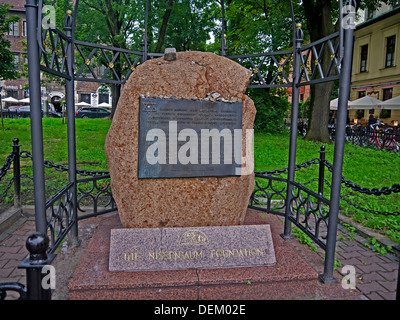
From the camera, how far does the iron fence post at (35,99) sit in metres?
2.80

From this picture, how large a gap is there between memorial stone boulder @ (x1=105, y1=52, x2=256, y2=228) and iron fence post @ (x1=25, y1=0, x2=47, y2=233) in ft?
2.89

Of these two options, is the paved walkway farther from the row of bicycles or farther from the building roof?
the building roof

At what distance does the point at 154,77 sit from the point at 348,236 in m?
3.77

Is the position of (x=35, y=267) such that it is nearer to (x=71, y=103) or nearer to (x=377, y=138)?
(x=71, y=103)

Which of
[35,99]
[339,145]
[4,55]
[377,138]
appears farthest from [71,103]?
[377,138]

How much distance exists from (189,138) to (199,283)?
1.60m

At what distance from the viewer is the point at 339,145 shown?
3332 millimetres

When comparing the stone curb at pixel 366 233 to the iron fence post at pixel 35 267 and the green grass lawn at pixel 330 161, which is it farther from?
the iron fence post at pixel 35 267

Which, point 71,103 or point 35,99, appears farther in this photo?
point 71,103

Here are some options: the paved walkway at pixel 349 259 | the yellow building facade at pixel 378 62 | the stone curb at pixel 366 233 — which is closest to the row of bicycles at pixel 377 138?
the yellow building facade at pixel 378 62

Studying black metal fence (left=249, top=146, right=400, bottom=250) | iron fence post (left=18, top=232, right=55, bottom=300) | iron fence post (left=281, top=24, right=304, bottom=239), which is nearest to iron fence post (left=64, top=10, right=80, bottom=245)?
iron fence post (left=18, top=232, right=55, bottom=300)

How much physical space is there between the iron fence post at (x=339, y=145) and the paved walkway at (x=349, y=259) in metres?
0.41

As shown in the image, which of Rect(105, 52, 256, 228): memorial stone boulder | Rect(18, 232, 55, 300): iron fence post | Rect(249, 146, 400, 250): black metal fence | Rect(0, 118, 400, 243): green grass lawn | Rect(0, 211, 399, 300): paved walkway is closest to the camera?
Rect(18, 232, 55, 300): iron fence post

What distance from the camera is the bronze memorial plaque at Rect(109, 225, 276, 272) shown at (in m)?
3.34
